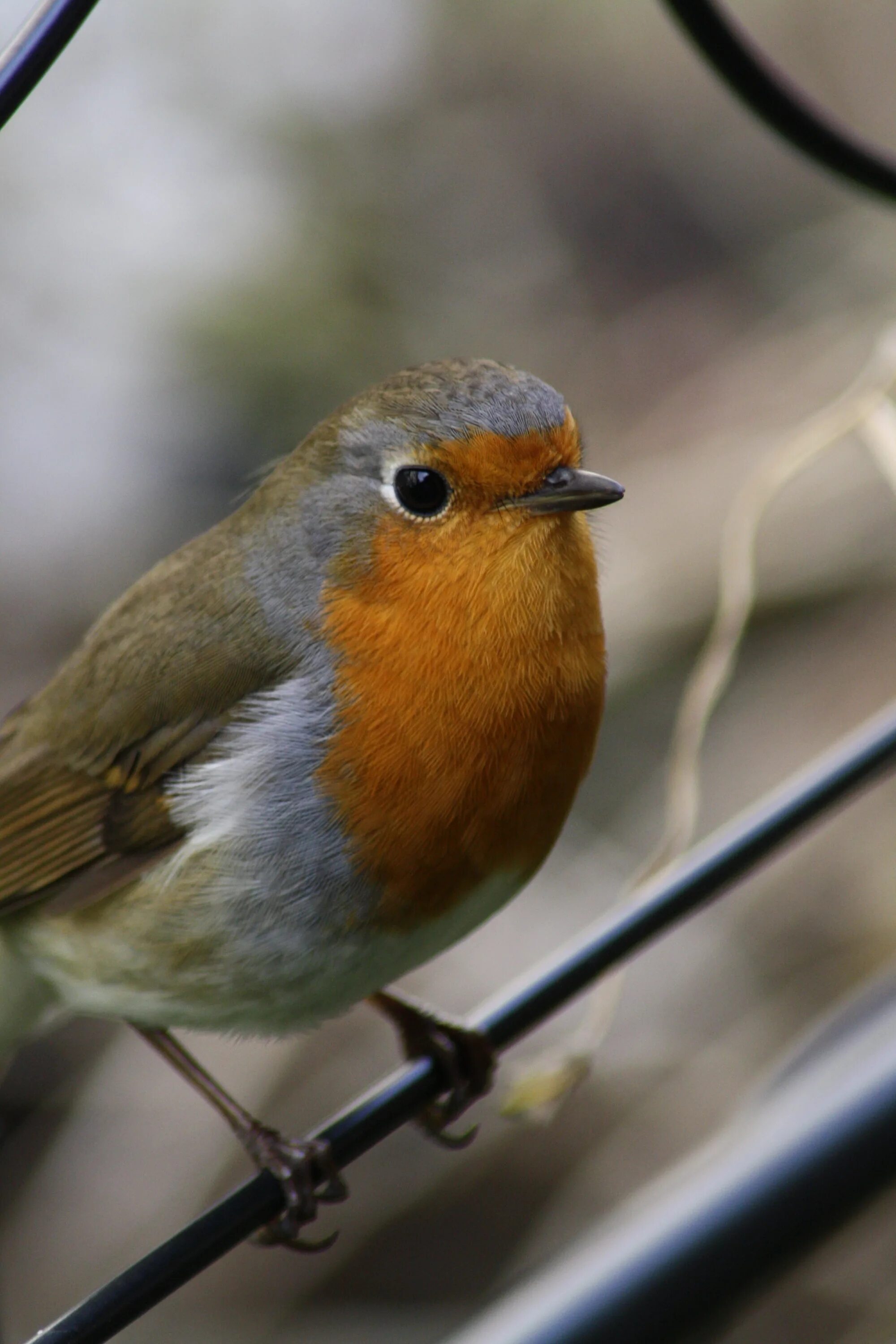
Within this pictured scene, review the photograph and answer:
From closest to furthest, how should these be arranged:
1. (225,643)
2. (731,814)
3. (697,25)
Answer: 1. (697,25)
2. (225,643)
3. (731,814)

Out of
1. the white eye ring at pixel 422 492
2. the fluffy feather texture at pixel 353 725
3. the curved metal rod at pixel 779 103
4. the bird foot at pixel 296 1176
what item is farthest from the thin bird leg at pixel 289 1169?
the curved metal rod at pixel 779 103

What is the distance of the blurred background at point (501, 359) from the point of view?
12.9ft

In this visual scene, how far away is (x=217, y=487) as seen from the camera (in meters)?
5.35

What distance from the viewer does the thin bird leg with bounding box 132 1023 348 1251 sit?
2518 mm

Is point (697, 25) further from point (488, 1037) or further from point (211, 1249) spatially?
point (211, 1249)

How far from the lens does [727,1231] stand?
116 centimetres

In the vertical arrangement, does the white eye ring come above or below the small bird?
above

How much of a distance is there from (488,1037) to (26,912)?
1066mm

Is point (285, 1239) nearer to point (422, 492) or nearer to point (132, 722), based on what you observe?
point (132, 722)

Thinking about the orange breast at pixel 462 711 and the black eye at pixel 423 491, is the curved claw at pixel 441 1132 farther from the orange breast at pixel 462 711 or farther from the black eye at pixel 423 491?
the black eye at pixel 423 491

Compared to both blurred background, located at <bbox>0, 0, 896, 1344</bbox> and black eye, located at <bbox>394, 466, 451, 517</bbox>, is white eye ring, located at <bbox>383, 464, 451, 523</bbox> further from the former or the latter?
blurred background, located at <bbox>0, 0, 896, 1344</bbox>

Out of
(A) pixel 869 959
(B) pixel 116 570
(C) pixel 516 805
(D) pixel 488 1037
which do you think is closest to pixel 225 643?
(C) pixel 516 805

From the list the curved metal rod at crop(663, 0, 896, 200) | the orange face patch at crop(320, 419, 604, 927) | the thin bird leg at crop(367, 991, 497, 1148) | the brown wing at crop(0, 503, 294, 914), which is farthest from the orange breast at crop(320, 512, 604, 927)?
the curved metal rod at crop(663, 0, 896, 200)

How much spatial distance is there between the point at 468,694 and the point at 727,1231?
122cm
